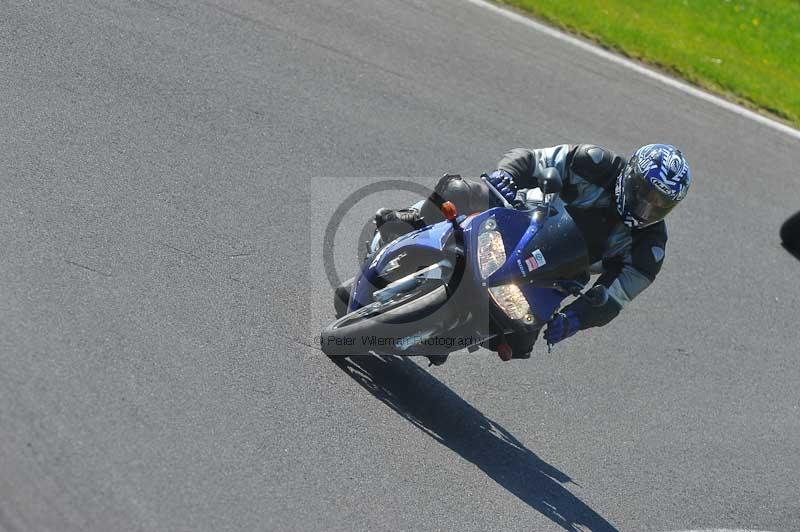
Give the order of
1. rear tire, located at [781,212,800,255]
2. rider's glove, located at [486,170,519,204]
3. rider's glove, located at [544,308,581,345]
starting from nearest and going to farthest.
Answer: rider's glove, located at [486,170,519,204] < rider's glove, located at [544,308,581,345] < rear tire, located at [781,212,800,255]

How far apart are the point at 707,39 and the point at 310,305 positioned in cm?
904

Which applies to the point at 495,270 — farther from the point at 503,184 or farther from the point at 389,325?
the point at 389,325

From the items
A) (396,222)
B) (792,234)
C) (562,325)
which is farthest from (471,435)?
(792,234)

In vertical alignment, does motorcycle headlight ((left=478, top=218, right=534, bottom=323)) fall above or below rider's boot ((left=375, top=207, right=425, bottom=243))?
above

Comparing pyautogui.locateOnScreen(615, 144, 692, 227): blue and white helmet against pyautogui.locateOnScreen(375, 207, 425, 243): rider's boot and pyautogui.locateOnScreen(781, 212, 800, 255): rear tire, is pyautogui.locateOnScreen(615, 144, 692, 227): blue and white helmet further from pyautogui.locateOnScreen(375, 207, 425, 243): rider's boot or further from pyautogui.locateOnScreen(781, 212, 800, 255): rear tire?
pyautogui.locateOnScreen(781, 212, 800, 255): rear tire

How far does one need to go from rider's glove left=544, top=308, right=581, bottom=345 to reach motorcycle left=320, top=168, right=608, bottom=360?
69 mm

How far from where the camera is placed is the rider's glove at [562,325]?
634 centimetres

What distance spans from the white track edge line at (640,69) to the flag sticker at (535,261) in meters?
6.61

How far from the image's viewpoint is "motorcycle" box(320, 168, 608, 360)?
6.02 metres

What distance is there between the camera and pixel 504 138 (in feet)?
33.4

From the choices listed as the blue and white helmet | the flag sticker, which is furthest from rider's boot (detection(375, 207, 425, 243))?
the blue and white helmet

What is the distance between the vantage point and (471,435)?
682cm

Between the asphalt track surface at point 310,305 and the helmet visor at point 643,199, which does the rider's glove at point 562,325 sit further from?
the asphalt track surface at point 310,305

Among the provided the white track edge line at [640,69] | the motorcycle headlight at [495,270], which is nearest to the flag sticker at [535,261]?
the motorcycle headlight at [495,270]
